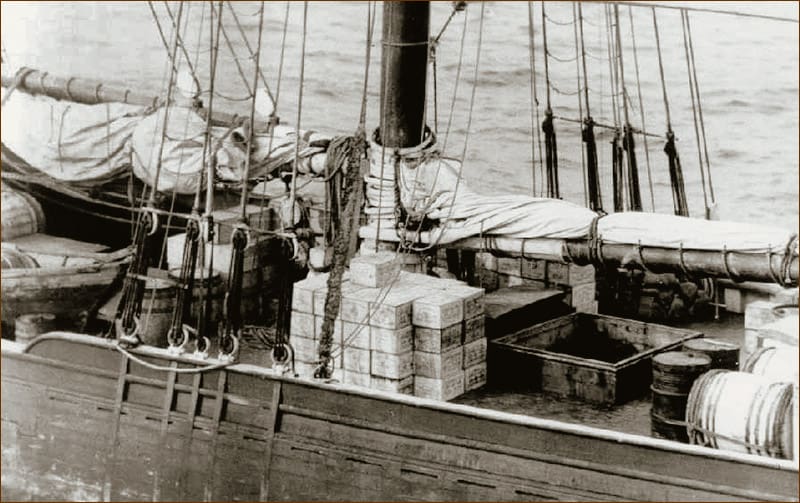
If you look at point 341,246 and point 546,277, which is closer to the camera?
point 341,246

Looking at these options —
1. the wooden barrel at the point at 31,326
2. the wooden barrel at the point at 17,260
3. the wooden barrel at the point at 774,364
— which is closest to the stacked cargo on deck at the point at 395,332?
the wooden barrel at the point at 774,364

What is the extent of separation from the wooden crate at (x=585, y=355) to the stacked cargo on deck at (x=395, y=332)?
35 centimetres

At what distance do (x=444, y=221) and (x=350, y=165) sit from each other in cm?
143

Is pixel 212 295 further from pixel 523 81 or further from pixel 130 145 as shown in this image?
pixel 523 81

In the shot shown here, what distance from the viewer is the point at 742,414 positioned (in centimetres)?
781

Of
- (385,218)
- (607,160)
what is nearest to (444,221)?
(385,218)

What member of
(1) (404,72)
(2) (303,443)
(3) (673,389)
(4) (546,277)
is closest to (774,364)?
(3) (673,389)

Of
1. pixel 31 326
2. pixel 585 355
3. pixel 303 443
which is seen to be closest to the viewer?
pixel 303 443

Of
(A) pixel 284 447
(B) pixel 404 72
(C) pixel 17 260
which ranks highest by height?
(B) pixel 404 72

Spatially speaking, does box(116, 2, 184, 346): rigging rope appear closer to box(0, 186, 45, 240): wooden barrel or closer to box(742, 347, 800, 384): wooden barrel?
box(0, 186, 45, 240): wooden barrel

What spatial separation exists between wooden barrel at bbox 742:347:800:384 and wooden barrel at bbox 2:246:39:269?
304 inches

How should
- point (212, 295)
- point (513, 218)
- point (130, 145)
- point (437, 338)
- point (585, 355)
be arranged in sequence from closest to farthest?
1. point (437, 338)
2. point (513, 218)
3. point (585, 355)
4. point (212, 295)
5. point (130, 145)

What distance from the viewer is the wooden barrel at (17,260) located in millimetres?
11555

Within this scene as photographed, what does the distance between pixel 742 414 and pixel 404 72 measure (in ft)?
16.6
